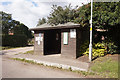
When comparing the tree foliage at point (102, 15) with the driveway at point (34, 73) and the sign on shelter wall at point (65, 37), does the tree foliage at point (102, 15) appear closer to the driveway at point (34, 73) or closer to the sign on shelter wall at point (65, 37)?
the sign on shelter wall at point (65, 37)

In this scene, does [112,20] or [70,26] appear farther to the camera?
[70,26]

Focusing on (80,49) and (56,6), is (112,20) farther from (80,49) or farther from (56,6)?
(56,6)

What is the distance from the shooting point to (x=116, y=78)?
423 centimetres

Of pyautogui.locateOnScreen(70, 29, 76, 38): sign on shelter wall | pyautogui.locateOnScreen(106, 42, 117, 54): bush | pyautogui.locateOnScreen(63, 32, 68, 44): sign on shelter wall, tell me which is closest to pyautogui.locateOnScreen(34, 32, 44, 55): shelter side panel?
pyautogui.locateOnScreen(63, 32, 68, 44): sign on shelter wall

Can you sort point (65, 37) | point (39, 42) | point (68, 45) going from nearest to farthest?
point (68, 45), point (65, 37), point (39, 42)

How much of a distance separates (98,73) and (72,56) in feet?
10.7

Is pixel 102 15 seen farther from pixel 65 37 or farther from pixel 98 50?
pixel 65 37

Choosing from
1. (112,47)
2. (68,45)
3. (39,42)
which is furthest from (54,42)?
(112,47)

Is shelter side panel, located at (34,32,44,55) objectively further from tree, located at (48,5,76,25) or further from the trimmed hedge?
the trimmed hedge

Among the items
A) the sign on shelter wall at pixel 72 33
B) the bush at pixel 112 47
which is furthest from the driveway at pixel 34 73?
the bush at pixel 112 47

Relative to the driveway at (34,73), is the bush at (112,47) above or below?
above

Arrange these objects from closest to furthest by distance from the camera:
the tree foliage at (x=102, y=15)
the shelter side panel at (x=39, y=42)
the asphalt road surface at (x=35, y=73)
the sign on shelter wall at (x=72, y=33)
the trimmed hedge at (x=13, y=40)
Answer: the asphalt road surface at (x=35, y=73) < the tree foliage at (x=102, y=15) < the sign on shelter wall at (x=72, y=33) < the shelter side panel at (x=39, y=42) < the trimmed hedge at (x=13, y=40)

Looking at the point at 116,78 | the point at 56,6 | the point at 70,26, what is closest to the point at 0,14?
the point at 56,6

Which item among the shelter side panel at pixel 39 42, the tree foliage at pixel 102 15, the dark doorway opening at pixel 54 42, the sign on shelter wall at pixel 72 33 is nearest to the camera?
the tree foliage at pixel 102 15
